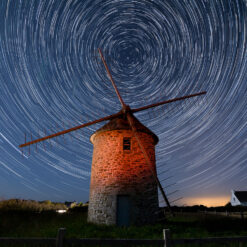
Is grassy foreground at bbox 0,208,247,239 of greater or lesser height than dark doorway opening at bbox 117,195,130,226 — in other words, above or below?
below

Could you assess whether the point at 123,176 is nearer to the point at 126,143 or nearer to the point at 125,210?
the point at 125,210

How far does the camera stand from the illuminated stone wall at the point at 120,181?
1238 centimetres

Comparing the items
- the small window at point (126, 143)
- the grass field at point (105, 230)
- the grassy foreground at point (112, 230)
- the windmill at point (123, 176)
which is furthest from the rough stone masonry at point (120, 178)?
the grassy foreground at point (112, 230)

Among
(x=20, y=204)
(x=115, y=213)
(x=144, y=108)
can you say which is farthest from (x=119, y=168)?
(x=20, y=204)

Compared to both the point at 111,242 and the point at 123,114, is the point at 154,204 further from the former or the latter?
the point at 111,242

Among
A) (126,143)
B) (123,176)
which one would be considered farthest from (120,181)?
(126,143)

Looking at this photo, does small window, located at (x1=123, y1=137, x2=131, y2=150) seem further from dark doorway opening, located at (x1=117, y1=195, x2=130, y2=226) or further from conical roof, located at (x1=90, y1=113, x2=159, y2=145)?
dark doorway opening, located at (x1=117, y1=195, x2=130, y2=226)

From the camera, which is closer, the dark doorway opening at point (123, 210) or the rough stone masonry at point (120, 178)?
the dark doorway opening at point (123, 210)

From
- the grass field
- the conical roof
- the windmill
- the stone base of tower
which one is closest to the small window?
the windmill

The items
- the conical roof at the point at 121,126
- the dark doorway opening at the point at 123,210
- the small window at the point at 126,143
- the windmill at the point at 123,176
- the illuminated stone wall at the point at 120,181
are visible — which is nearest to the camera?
the dark doorway opening at the point at 123,210

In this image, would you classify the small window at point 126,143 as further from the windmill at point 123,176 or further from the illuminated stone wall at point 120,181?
the illuminated stone wall at point 120,181

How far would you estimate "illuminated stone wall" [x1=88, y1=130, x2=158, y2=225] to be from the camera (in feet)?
40.6

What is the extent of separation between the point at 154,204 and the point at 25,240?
414 inches

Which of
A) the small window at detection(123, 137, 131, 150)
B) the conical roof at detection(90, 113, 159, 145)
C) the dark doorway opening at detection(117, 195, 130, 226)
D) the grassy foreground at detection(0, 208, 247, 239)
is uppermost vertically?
the conical roof at detection(90, 113, 159, 145)
